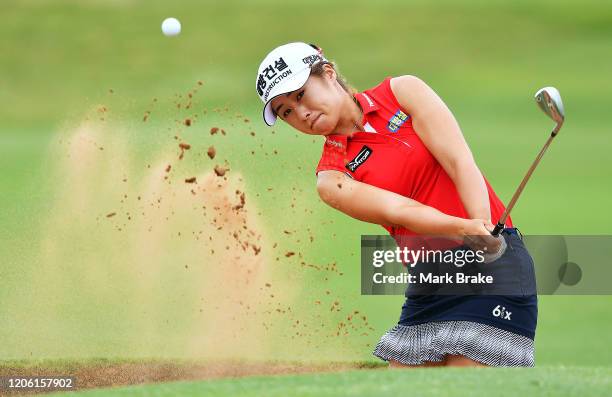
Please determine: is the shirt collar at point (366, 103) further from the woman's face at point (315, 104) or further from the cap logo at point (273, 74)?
the cap logo at point (273, 74)

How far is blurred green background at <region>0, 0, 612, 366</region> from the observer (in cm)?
677

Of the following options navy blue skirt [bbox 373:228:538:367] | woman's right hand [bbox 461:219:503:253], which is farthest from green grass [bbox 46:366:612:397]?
woman's right hand [bbox 461:219:503:253]

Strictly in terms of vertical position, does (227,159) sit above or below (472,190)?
above

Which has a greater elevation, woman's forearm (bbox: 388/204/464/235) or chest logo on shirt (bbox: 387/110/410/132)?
chest logo on shirt (bbox: 387/110/410/132)

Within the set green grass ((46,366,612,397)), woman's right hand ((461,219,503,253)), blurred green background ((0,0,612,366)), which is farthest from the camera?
blurred green background ((0,0,612,366))

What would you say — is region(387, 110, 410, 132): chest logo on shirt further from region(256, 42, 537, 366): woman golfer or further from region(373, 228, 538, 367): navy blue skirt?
region(373, 228, 538, 367): navy blue skirt

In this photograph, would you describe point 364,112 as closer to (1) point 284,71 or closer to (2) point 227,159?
(1) point 284,71

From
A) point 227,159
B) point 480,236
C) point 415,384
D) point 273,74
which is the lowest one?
point 415,384

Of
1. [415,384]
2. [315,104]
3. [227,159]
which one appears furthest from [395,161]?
[227,159]

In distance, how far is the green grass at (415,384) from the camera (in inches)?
122

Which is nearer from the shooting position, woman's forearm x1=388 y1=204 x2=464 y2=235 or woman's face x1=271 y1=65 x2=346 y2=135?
woman's forearm x1=388 y1=204 x2=464 y2=235

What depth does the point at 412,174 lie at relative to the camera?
12.1 ft

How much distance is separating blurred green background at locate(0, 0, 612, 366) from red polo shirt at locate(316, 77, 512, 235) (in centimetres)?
243

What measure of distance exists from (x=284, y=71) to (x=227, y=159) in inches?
282
